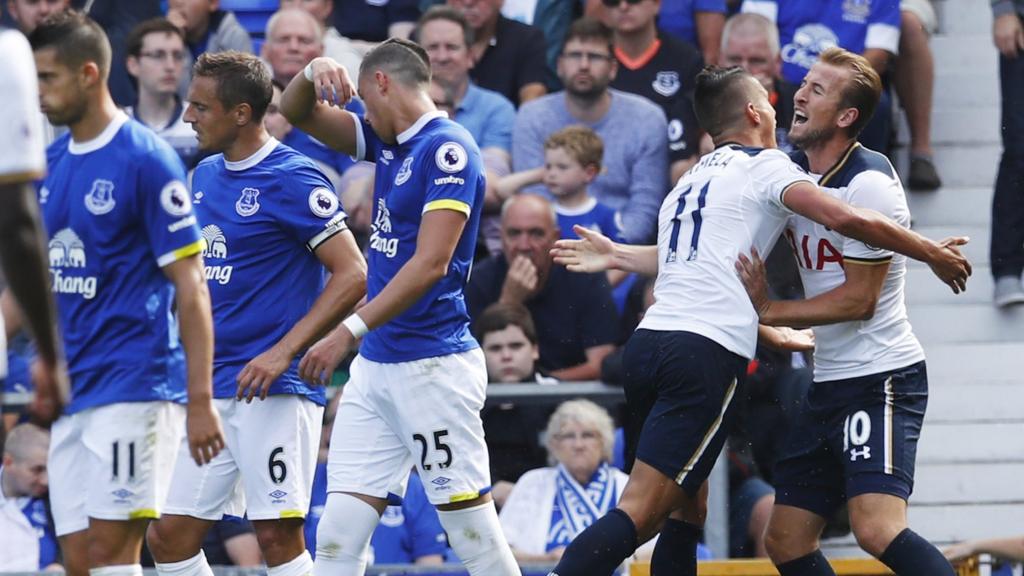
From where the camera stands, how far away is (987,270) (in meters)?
11.8

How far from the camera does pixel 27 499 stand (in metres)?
9.84

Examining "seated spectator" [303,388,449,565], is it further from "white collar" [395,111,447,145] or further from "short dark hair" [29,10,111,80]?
"short dark hair" [29,10,111,80]

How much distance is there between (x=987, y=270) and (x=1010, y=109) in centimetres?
108

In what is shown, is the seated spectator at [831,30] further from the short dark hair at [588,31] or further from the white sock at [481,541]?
the white sock at [481,541]

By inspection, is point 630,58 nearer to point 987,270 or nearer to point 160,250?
point 987,270

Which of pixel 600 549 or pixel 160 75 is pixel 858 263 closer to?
pixel 600 549

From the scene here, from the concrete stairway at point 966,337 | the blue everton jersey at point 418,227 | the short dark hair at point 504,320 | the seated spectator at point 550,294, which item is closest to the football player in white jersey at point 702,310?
the blue everton jersey at point 418,227

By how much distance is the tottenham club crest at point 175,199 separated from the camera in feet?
21.6

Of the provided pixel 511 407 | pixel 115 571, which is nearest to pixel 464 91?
pixel 511 407

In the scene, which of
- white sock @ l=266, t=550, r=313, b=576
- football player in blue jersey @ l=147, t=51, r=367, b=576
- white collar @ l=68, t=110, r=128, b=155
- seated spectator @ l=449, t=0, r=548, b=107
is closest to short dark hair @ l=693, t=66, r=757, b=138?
football player in blue jersey @ l=147, t=51, r=367, b=576

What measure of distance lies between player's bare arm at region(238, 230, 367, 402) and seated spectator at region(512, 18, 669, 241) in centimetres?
404

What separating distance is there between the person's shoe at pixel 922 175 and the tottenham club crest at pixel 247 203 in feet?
19.5

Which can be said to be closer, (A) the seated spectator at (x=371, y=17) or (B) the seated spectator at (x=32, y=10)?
(B) the seated spectator at (x=32, y=10)

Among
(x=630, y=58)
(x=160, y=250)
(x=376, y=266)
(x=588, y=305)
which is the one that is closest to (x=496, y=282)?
(x=588, y=305)
